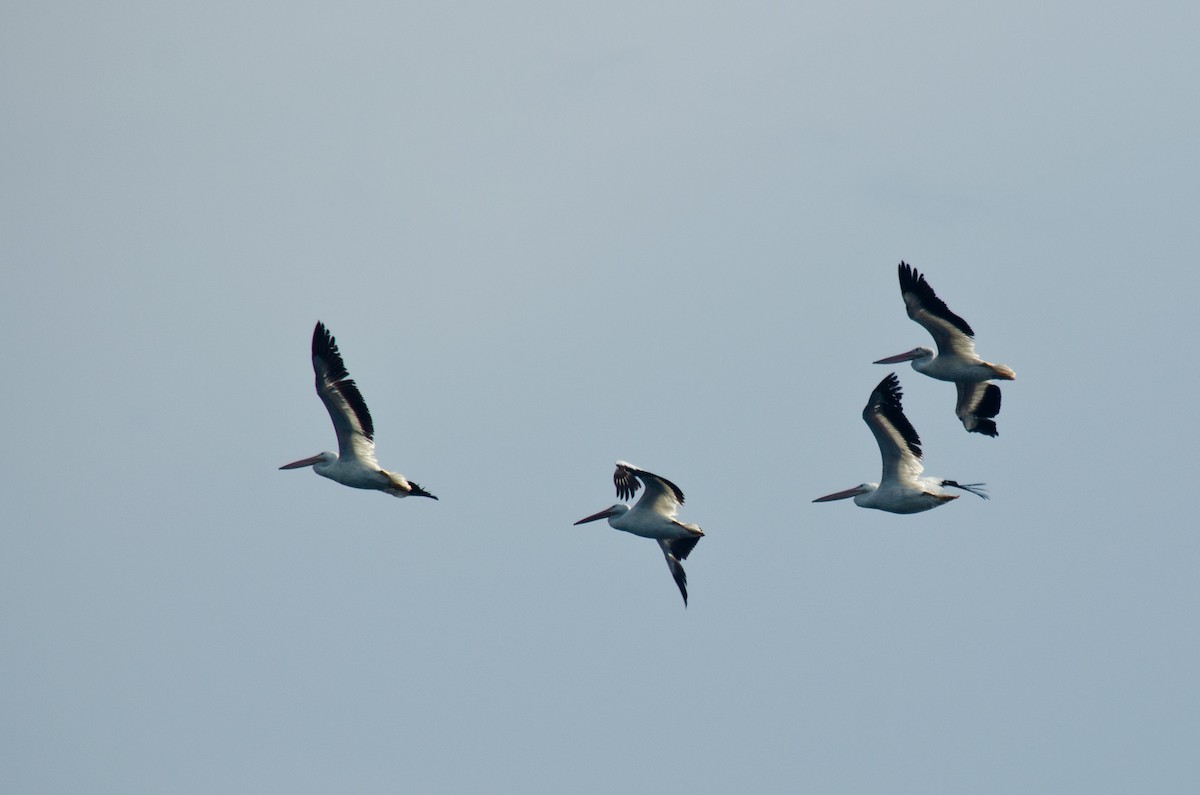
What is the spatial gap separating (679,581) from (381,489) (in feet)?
17.1

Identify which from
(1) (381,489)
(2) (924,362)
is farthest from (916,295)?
(1) (381,489)

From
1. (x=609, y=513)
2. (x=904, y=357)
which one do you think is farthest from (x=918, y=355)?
(x=609, y=513)

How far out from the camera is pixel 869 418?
28250mm

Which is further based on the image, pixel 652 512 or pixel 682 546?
pixel 682 546

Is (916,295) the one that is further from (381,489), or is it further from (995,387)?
(381,489)

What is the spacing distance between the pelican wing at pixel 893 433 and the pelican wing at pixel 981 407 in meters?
2.60

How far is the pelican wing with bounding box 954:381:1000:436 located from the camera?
31.0 meters

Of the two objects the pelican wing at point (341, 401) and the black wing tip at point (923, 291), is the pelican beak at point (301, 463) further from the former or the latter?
the black wing tip at point (923, 291)

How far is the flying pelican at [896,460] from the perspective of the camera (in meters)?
28.2

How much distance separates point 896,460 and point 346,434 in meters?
6.97

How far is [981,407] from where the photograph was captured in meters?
31.1

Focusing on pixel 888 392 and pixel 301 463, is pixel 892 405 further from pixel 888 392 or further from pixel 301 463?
pixel 301 463

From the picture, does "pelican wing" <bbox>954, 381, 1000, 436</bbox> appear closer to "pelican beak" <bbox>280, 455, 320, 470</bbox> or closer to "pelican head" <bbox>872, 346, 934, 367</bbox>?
"pelican head" <bbox>872, 346, 934, 367</bbox>

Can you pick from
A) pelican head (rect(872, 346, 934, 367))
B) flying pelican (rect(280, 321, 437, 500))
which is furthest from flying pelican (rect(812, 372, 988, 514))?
flying pelican (rect(280, 321, 437, 500))
